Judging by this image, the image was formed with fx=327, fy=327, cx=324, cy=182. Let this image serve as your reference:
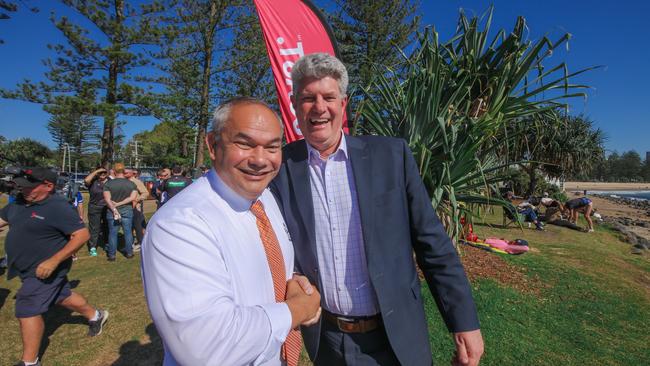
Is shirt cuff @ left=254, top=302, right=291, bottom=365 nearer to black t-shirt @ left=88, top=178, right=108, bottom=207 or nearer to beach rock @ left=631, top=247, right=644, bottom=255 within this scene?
black t-shirt @ left=88, top=178, right=108, bottom=207

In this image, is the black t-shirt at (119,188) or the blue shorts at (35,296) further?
the black t-shirt at (119,188)

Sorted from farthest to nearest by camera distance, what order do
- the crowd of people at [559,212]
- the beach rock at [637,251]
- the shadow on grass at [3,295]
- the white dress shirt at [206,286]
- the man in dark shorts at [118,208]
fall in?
the crowd of people at [559,212]
the beach rock at [637,251]
the man in dark shorts at [118,208]
the shadow on grass at [3,295]
the white dress shirt at [206,286]

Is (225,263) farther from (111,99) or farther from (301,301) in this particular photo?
(111,99)

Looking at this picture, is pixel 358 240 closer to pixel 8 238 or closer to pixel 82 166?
pixel 8 238

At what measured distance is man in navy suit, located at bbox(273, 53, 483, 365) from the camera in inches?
60.8

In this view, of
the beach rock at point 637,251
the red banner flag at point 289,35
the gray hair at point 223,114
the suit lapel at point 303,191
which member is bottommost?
the beach rock at point 637,251

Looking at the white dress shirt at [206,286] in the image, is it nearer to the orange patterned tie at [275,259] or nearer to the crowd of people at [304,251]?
the crowd of people at [304,251]

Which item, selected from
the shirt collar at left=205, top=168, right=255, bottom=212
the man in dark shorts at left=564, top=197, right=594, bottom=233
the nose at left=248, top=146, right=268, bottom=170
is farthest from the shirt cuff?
the man in dark shorts at left=564, top=197, right=594, bottom=233

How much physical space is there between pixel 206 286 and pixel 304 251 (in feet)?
2.54

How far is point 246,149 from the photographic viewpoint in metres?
1.21

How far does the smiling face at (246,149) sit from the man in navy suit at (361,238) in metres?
0.43

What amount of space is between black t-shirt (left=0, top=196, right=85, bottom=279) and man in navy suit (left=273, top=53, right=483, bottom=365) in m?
2.65

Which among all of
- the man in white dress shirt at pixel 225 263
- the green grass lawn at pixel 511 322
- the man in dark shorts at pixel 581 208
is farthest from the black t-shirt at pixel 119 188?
the man in dark shorts at pixel 581 208

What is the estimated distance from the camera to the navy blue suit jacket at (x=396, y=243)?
60.2 inches
